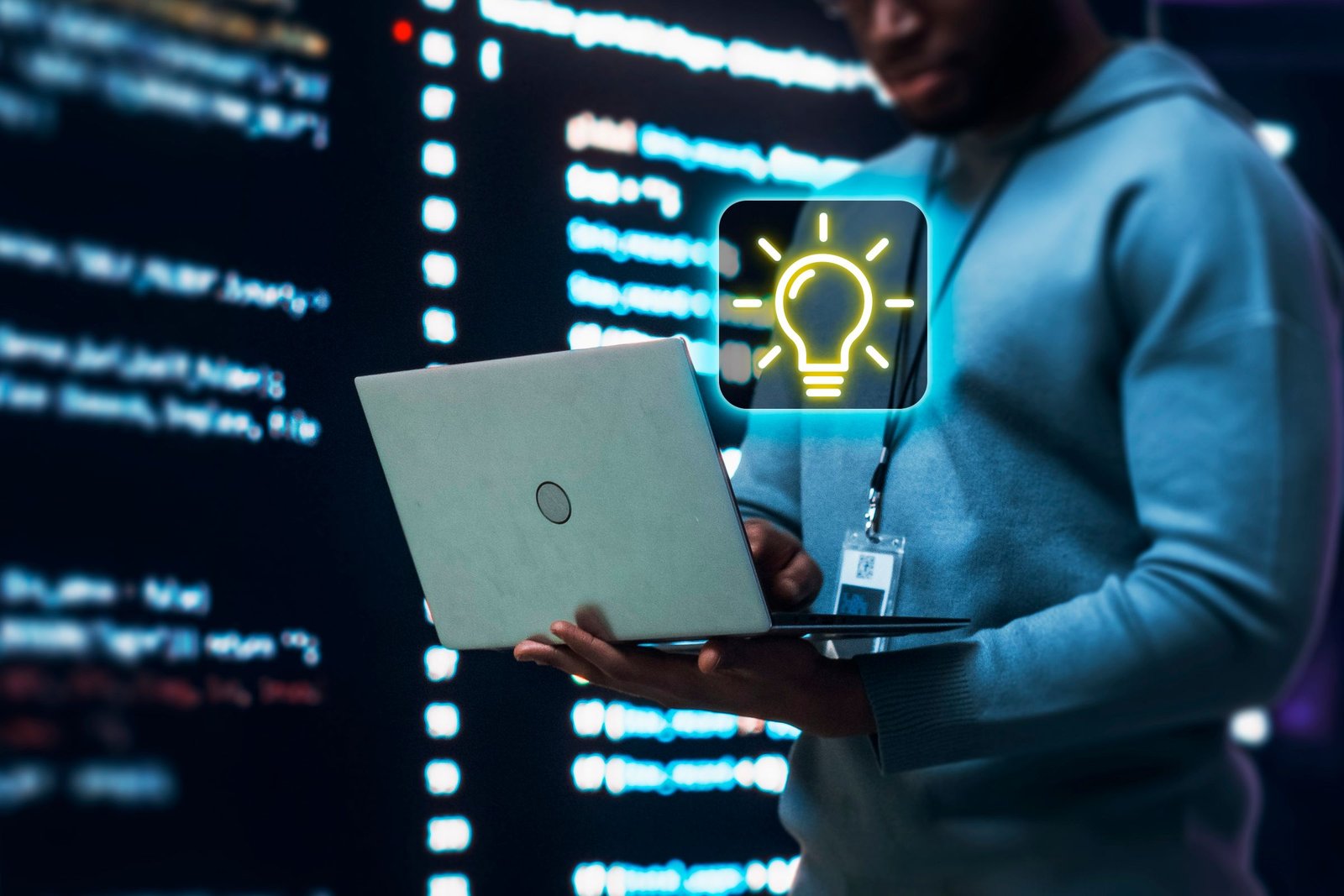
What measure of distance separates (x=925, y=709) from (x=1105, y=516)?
21 centimetres

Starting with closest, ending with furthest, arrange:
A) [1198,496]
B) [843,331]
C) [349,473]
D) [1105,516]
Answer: [1198,496]
[1105,516]
[843,331]
[349,473]

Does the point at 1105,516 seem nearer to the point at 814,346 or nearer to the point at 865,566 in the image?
the point at 865,566

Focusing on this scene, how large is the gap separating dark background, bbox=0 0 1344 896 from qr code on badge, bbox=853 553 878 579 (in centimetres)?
79

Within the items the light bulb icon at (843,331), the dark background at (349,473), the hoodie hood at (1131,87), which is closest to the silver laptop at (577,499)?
the light bulb icon at (843,331)

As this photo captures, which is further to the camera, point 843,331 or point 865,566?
point 843,331

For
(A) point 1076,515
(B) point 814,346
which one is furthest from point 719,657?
(B) point 814,346

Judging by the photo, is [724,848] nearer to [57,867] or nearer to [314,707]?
[314,707]

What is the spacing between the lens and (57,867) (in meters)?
1.46

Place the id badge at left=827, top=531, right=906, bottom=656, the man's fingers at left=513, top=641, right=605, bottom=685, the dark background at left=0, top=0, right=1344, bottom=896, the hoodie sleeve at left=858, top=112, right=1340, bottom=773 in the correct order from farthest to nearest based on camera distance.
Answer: the dark background at left=0, top=0, right=1344, bottom=896
the id badge at left=827, top=531, right=906, bottom=656
the man's fingers at left=513, top=641, right=605, bottom=685
the hoodie sleeve at left=858, top=112, right=1340, bottom=773

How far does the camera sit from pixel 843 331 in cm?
132

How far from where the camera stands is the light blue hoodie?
0.96 m

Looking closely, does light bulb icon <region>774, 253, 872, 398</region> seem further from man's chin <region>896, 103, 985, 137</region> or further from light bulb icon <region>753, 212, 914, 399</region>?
man's chin <region>896, 103, 985, 137</region>

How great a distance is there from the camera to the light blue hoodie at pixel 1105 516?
963mm

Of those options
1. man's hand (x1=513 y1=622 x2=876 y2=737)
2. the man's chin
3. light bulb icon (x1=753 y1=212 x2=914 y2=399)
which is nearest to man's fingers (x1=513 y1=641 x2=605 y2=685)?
man's hand (x1=513 y1=622 x2=876 y2=737)
